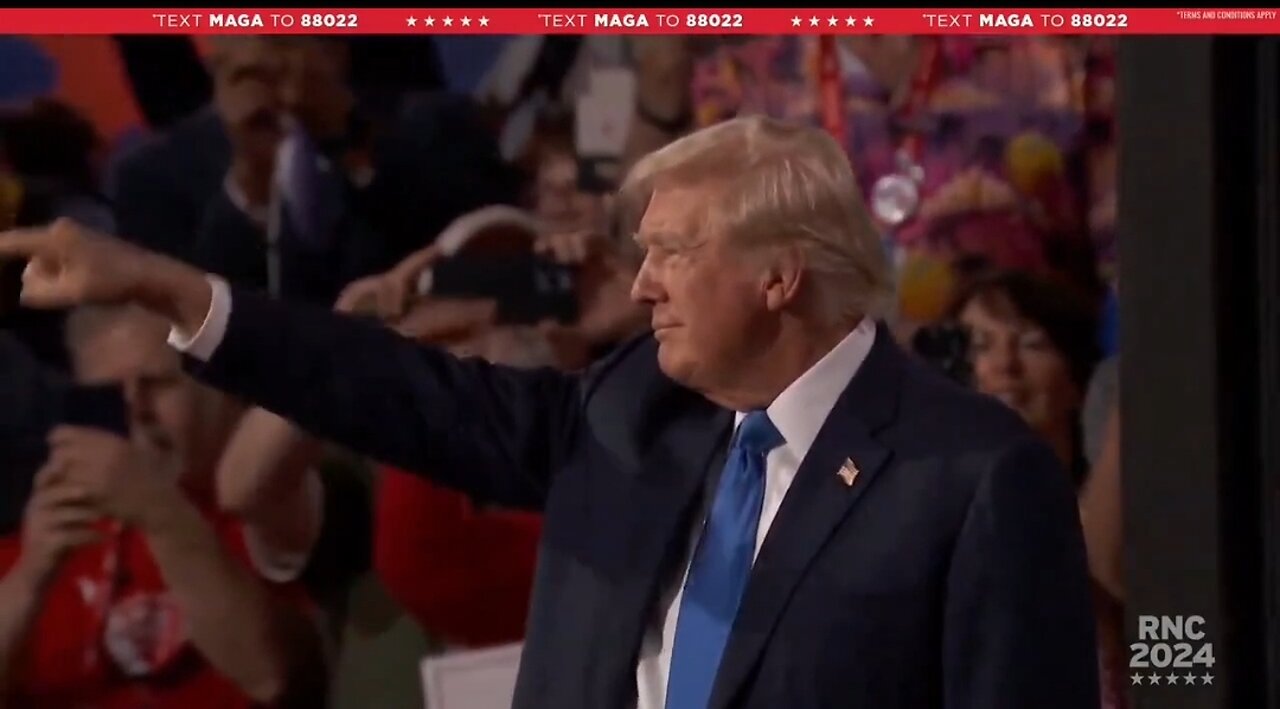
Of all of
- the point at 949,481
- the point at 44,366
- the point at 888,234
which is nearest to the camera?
the point at 949,481

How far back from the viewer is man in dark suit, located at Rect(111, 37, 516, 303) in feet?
4.55

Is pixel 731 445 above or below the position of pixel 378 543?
above

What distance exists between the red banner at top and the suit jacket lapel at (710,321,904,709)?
1.99ft

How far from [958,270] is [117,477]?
2.86 ft

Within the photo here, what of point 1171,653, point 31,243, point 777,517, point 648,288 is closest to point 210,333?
point 31,243

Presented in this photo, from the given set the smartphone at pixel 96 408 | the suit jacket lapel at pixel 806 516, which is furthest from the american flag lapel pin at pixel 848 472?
the smartphone at pixel 96 408

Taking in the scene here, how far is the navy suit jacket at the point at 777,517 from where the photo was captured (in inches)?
36.3

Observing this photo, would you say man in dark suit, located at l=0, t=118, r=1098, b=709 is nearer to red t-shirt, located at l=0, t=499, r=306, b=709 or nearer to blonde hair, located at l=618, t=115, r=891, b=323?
blonde hair, located at l=618, t=115, r=891, b=323

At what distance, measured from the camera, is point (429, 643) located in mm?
1411

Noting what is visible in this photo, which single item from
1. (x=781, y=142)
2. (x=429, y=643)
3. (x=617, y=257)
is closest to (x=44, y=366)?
(x=429, y=643)

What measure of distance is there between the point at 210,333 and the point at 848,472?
0.45m

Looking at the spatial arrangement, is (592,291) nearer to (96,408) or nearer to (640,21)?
(640,21)

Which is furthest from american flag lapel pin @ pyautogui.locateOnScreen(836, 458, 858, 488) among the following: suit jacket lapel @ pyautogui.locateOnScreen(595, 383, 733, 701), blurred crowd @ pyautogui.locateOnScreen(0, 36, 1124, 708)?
blurred crowd @ pyautogui.locateOnScreen(0, 36, 1124, 708)

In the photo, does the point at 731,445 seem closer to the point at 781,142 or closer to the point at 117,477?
the point at 781,142
